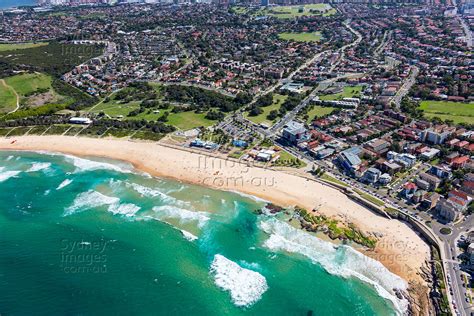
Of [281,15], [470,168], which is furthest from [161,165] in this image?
[281,15]

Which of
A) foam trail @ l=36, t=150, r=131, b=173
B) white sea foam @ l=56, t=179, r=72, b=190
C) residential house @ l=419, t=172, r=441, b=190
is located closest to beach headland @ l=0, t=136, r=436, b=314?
foam trail @ l=36, t=150, r=131, b=173

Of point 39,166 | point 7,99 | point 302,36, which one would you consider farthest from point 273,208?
point 302,36

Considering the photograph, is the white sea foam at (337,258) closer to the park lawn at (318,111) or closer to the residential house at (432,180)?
the residential house at (432,180)

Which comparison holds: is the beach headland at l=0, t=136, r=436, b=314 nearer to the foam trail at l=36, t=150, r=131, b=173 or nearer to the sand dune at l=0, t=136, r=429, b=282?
the sand dune at l=0, t=136, r=429, b=282

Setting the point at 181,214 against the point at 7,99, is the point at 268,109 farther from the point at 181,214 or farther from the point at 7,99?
the point at 7,99

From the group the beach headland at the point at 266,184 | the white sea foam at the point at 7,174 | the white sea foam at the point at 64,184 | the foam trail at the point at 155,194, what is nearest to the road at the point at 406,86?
the beach headland at the point at 266,184
